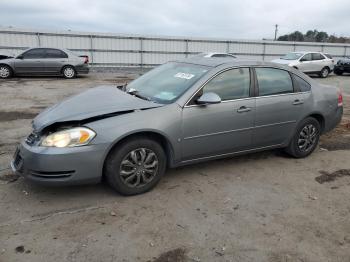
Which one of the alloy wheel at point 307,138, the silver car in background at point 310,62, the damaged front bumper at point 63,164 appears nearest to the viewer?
the damaged front bumper at point 63,164

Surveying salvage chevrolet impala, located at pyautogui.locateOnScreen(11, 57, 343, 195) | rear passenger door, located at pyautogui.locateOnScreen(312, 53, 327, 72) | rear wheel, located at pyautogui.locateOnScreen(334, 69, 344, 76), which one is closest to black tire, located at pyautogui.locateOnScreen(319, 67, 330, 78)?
rear passenger door, located at pyautogui.locateOnScreen(312, 53, 327, 72)

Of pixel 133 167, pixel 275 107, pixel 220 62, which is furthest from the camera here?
pixel 275 107

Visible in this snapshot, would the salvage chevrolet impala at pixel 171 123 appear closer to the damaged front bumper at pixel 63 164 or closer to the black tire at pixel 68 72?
the damaged front bumper at pixel 63 164

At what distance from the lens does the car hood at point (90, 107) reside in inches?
156

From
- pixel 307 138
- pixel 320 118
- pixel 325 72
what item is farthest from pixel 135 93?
pixel 325 72

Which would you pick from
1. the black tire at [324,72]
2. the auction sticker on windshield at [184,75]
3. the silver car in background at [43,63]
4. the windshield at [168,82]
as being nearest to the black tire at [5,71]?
the silver car in background at [43,63]

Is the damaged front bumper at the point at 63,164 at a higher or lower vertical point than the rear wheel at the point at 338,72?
lower

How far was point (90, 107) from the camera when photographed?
164 inches

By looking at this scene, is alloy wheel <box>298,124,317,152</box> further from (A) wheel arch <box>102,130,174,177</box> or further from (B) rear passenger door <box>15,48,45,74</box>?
(B) rear passenger door <box>15,48,45,74</box>

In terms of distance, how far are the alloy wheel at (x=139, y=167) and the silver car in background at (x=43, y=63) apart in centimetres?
1417

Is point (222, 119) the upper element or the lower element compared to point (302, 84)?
lower

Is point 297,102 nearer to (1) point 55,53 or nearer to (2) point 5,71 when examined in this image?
(1) point 55,53

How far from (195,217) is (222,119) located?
140 centimetres

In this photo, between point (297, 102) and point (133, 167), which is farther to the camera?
point (297, 102)
